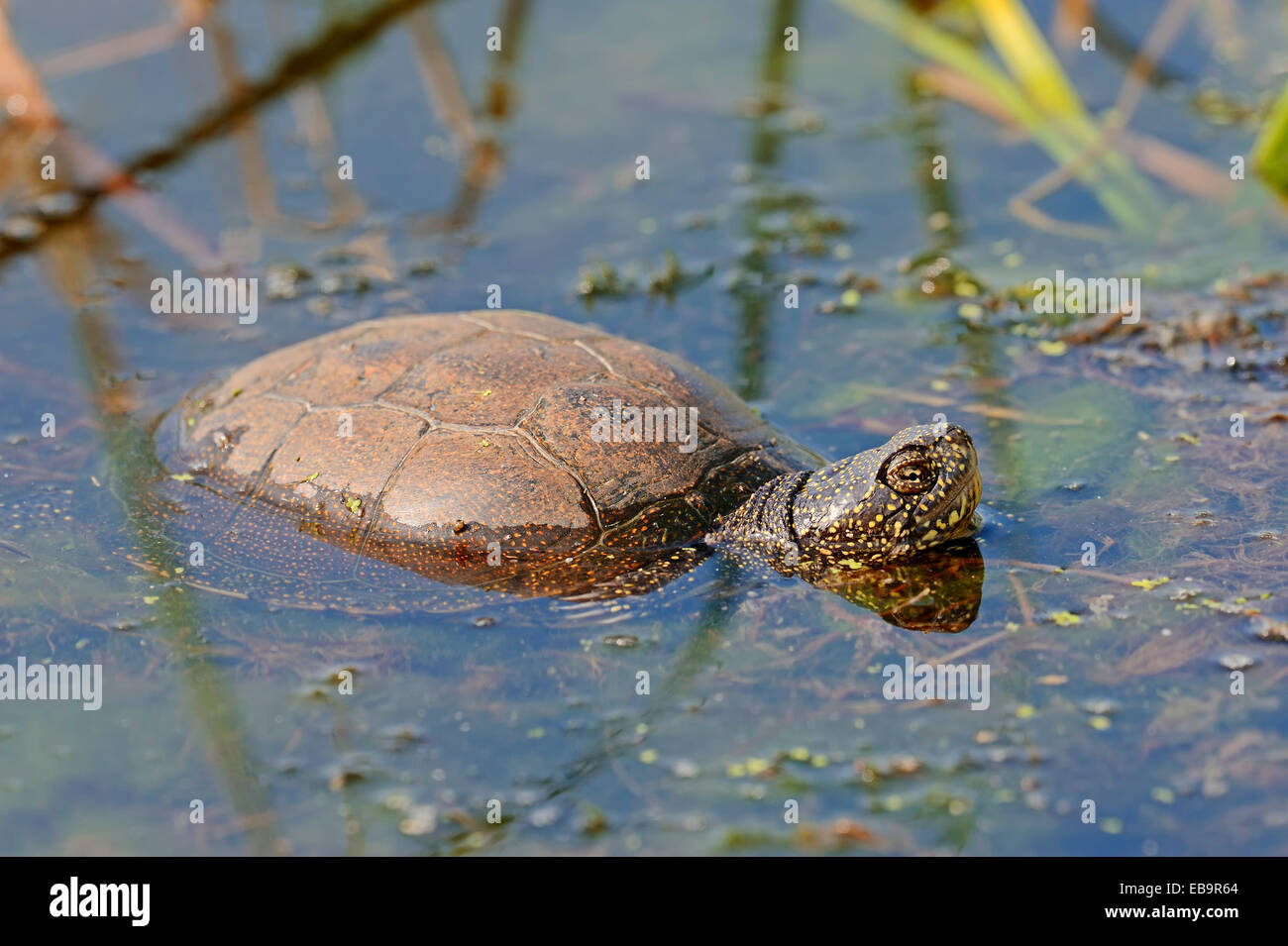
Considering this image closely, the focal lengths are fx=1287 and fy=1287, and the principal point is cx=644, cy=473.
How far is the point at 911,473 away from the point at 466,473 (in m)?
1.53

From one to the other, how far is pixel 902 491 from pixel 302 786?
7.12 ft

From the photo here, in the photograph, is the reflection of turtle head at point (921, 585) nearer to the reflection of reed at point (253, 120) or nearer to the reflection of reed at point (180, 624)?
the reflection of reed at point (180, 624)

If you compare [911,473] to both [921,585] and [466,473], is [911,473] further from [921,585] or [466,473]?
[466,473]

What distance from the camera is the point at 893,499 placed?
4422mm

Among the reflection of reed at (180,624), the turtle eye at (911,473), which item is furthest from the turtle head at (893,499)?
the reflection of reed at (180,624)

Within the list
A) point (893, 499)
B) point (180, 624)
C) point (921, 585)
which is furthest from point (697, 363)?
point (180, 624)

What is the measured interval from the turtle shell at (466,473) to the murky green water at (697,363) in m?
0.20

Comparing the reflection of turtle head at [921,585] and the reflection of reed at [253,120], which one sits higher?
the reflection of reed at [253,120]

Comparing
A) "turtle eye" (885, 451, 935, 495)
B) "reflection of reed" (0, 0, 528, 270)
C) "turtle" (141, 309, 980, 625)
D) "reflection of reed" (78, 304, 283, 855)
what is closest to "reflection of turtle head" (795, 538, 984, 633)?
"turtle" (141, 309, 980, 625)

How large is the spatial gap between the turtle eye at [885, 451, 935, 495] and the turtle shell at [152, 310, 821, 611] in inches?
21.5

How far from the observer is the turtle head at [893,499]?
4.38m

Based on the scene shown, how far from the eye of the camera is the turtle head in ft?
14.4

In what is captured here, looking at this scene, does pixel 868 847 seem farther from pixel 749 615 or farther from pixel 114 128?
pixel 114 128

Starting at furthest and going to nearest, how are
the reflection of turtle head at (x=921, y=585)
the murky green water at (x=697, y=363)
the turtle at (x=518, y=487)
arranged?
1. the turtle at (x=518, y=487)
2. the reflection of turtle head at (x=921, y=585)
3. the murky green water at (x=697, y=363)
